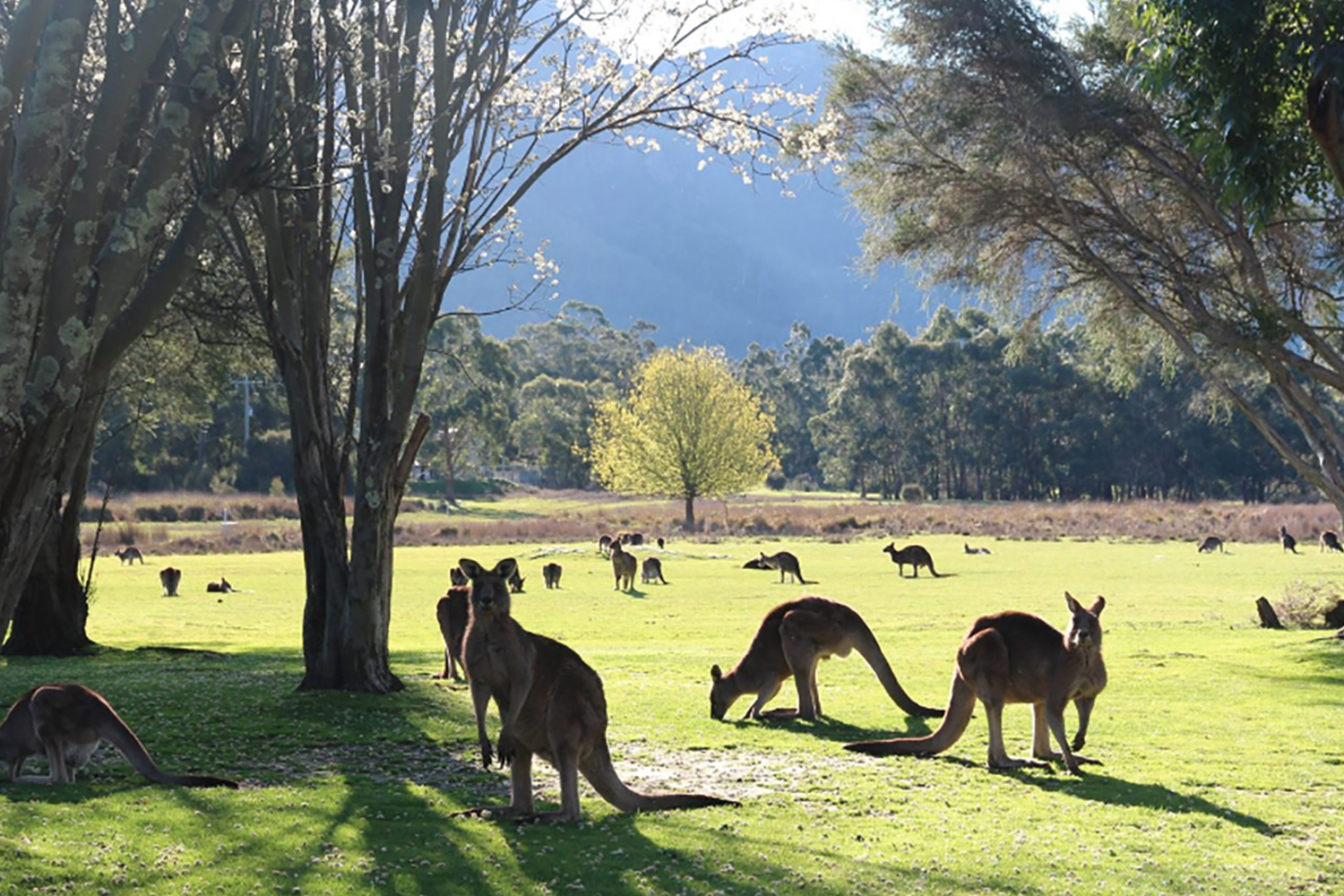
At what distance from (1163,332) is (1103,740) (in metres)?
16.3

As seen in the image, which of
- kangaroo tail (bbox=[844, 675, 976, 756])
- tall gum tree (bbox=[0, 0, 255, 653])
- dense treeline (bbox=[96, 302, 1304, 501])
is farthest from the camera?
dense treeline (bbox=[96, 302, 1304, 501])

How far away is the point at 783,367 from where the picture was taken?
173 m

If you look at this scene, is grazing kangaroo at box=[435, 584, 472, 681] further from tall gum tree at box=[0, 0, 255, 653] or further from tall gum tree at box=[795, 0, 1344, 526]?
tall gum tree at box=[795, 0, 1344, 526]

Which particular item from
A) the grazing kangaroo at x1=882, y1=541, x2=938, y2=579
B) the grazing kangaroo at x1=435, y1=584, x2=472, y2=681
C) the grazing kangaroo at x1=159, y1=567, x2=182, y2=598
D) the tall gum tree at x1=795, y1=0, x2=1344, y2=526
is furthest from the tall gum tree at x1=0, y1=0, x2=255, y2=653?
the grazing kangaroo at x1=882, y1=541, x2=938, y2=579

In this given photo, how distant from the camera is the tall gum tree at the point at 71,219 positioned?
6.22 metres

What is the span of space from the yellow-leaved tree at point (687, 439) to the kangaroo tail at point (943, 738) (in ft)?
212

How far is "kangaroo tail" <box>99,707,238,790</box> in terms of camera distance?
9578 mm

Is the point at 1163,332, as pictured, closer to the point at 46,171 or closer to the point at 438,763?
the point at 438,763

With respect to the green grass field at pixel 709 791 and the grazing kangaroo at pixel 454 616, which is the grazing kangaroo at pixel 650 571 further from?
the grazing kangaroo at pixel 454 616

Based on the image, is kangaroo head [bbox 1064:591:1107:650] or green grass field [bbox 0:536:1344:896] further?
kangaroo head [bbox 1064:591:1107:650]

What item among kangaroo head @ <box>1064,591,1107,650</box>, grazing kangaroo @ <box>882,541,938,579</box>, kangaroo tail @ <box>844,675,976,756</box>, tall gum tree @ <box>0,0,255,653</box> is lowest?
kangaroo tail @ <box>844,675,976,756</box>

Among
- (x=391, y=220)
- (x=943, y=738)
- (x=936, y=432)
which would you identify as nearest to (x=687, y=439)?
(x=936, y=432)

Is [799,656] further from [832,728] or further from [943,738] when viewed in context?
[943,738]

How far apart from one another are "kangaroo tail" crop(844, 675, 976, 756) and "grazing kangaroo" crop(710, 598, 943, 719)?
1.71 m
